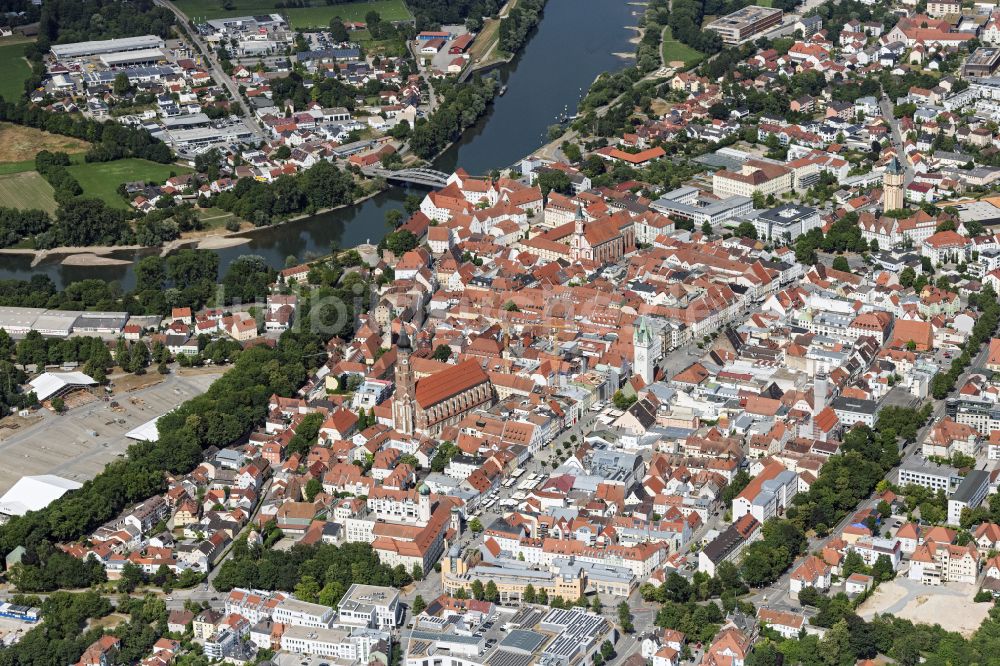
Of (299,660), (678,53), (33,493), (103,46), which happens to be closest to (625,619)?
(299,660)

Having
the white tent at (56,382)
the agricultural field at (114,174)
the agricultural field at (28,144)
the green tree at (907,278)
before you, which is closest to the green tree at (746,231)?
the green tree at (907,278)

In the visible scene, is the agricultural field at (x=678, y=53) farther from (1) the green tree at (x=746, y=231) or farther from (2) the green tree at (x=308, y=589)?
(2) the green tree at (x=308, y=589)

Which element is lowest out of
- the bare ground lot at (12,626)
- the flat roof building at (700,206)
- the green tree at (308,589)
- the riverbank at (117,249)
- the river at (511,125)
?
the river at (511,125)

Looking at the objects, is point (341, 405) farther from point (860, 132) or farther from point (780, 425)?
point (860, 132)

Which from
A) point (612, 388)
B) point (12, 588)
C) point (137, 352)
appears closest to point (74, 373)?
point (137, 352)

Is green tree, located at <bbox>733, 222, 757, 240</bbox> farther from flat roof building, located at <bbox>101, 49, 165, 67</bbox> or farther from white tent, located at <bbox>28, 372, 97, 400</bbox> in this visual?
flat roof building, located at <bbox>101, 49, 165, 67</bbox>

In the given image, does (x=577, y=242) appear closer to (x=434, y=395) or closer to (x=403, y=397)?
(x=434, y=395)

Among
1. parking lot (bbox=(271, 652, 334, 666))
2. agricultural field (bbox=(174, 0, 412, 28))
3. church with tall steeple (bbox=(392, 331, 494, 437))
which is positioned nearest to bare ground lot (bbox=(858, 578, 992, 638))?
parking lot (bbox=(271, 652, 334, 666))

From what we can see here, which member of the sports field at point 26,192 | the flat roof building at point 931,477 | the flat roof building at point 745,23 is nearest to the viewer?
the flat roof building at point 931,477
